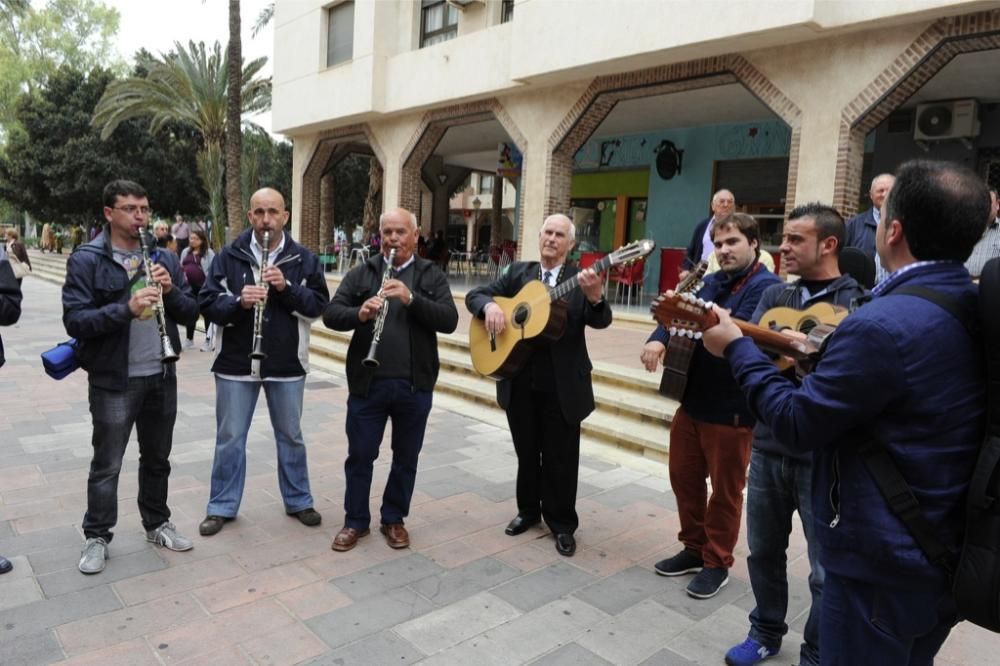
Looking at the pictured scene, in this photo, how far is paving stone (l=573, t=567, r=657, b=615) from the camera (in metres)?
3.46

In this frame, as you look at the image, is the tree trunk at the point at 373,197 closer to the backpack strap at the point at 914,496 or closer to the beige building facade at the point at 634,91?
the beige building facade at the point at 634,91

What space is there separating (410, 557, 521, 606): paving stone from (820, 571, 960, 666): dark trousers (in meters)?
1.98

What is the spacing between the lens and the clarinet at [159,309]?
3467mm

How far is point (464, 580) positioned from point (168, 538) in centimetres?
168

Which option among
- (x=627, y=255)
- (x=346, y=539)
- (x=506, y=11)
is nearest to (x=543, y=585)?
(x=346, y=539)

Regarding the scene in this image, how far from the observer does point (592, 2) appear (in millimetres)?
10312

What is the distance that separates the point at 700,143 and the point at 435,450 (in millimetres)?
10970

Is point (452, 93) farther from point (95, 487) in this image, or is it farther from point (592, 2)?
point (95, 487)

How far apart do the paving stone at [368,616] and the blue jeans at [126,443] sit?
1350 millimetres

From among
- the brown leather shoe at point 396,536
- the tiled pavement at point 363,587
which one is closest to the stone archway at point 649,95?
the tiled pavement at point 363,587

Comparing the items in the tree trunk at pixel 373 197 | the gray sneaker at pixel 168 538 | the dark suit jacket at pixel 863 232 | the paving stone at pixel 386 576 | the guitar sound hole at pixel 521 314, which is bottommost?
the paving stone at pixel 386 576

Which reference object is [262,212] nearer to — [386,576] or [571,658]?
[386,576]

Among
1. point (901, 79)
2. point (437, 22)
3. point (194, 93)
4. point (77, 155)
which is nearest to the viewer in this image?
point (901, 79)

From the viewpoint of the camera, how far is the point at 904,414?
68.2 inches
